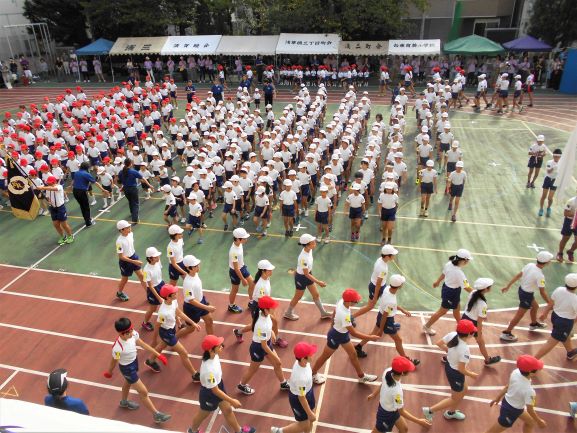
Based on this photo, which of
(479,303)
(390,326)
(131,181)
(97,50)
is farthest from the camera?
(97,50)

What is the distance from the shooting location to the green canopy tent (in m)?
25.8

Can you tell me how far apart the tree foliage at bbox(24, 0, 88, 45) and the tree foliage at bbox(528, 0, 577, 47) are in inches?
1218

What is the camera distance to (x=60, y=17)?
3541 cm

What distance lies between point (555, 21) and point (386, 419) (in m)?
28.4

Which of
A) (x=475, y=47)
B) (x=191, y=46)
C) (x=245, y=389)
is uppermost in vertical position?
(x=191, y=46)

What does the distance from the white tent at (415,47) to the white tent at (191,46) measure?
11.2 metres

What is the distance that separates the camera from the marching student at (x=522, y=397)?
5699 mm

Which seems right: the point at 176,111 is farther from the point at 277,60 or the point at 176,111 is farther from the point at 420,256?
the point at 420,256

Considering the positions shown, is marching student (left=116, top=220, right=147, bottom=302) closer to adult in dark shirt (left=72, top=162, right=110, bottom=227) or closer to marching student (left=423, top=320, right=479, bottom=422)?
adult in dark shirt (left=72, top=162, right=110, bottom=227)

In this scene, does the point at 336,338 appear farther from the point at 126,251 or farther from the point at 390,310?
the point at 126,251

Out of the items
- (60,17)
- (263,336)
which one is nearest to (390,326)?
(263,336)

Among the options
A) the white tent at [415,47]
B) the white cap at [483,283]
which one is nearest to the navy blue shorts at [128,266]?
the white cap at [483,283]

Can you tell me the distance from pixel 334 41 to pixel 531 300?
23692mm

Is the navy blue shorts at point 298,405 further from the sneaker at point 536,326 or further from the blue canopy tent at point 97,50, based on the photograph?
the blue canopy tent at point 97,50
